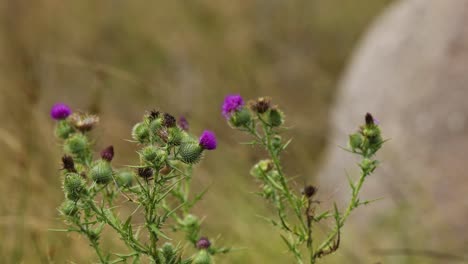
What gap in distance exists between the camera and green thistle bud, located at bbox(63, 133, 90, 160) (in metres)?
1.91

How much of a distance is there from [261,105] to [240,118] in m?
0.06

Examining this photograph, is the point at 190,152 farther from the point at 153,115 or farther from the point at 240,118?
the point at 240,118

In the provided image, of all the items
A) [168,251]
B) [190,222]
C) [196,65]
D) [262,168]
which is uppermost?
[196,65]

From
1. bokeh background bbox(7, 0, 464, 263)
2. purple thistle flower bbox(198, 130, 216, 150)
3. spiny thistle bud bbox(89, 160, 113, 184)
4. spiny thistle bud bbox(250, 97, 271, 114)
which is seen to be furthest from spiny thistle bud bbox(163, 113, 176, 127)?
bokeh background bbox(7, 0, 464, 263)

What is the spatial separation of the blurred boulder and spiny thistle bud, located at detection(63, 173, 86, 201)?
2782 mm

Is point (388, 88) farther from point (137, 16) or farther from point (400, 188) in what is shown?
point (137, 16)


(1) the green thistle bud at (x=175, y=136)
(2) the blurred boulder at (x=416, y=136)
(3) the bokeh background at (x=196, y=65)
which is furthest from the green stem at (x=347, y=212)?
(2) the blurred boulder at (x=416, y=136)

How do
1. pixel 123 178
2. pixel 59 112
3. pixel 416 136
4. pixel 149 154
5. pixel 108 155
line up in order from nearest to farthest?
pixel 149 154, pixel 108 155, pixel 123 178, pixel 59 112, pixel 416 136

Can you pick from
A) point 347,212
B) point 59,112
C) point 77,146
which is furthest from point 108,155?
point 347,212

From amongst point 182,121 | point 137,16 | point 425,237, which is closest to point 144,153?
point 182,121

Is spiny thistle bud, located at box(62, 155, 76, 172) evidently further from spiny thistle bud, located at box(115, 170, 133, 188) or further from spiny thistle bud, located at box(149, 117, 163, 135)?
spiny thistle bud, located at box(149, 117, 163, 135)

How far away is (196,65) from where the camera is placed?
751cm

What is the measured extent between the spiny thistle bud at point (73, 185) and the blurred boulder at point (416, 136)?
2.78 meters

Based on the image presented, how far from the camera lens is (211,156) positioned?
5656 millimetres
